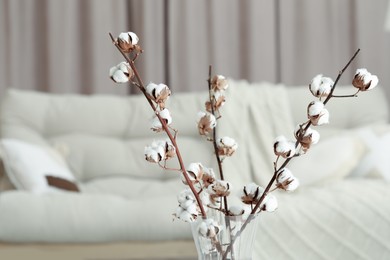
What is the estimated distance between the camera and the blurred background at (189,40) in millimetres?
4355

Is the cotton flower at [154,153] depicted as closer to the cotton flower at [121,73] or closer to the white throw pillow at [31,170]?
the cotton flower at [121,73]

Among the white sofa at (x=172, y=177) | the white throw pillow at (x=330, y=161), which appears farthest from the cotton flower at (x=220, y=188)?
the white throw pillow at (x=330, y=161)

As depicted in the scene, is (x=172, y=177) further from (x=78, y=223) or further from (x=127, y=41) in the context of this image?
(x=127, y=41)

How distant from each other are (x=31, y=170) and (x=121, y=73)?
1.89m

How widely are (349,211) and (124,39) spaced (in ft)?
5.83

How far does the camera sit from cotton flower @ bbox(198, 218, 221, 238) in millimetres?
921

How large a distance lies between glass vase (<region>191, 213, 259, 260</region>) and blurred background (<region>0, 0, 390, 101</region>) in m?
3.44

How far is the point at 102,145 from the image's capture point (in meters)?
3.26

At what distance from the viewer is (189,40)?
4410 mm

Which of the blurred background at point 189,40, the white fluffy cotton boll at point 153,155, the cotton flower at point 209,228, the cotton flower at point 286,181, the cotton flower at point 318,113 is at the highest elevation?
the cotton flower at point 318,113

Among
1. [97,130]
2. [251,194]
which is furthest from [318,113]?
[97,130]

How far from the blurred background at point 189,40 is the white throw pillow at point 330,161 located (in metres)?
1.42

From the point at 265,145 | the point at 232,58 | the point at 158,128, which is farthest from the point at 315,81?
the point at 232,58

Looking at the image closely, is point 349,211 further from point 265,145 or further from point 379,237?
point 265,145
